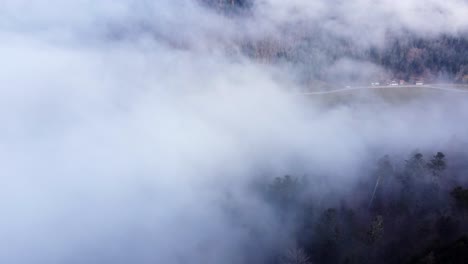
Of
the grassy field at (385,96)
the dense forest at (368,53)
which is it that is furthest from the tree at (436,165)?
the dense forest at (368,53)

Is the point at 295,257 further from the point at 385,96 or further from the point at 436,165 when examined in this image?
the point at 385,96

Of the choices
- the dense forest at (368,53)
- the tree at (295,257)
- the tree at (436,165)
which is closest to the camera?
the tree at (295,257)

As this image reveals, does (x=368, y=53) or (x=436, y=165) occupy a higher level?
(x=436, y=165)

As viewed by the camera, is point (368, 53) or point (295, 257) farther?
point (368, 53)

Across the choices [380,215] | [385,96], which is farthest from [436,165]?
[385,96]

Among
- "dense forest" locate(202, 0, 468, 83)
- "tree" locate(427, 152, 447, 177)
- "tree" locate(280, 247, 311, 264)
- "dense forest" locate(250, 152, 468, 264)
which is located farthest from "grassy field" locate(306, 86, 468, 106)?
"tree" locate(280, 247, 311, 264)

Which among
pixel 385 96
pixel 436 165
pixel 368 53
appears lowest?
pixel 385 96

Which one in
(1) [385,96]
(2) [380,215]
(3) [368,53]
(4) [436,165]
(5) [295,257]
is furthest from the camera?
(3) [368,53]

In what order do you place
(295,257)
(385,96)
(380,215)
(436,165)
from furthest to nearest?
(385,96), (436,165), (380,215), (295,257)

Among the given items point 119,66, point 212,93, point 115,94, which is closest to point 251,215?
point 212,93

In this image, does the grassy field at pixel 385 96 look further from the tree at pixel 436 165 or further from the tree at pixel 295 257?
the tree at pixel 295 257

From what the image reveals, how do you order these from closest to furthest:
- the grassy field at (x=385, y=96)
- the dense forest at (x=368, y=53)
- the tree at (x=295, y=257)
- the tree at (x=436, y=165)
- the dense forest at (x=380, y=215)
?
the tree at (x=295, y=257)
the dense forest at (x=380, y=215)
the tree at (x=436, y=165)
the grassy field at (x=385, y=96)
the dense forest at (x=368, y=53)
